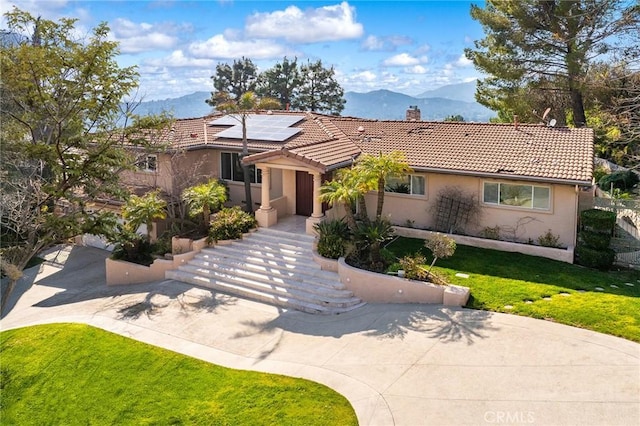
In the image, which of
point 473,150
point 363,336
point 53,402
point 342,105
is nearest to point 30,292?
point 53,402

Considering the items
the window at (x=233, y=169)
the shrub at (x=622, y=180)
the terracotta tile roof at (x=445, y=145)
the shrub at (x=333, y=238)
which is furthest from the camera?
the shrub at (x=622, y=180)

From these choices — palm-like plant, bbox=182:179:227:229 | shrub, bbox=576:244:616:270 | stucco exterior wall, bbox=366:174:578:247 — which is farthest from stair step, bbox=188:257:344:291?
shrub, bbox=576:244:616:270

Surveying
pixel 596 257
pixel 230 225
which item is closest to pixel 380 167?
pixel 230 225

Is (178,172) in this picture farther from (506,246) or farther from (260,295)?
(506,246)

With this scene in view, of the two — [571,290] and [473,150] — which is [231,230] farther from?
[571,290]

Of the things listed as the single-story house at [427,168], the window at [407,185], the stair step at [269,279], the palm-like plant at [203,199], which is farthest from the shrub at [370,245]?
the palm-like plant at [203,199]

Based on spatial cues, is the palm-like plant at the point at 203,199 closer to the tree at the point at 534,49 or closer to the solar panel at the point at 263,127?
the solar panel at the point at 263,127

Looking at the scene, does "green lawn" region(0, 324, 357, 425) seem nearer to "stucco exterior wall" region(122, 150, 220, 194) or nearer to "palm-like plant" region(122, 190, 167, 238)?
"palm-like plant" region(122, 190, 167, 238)
